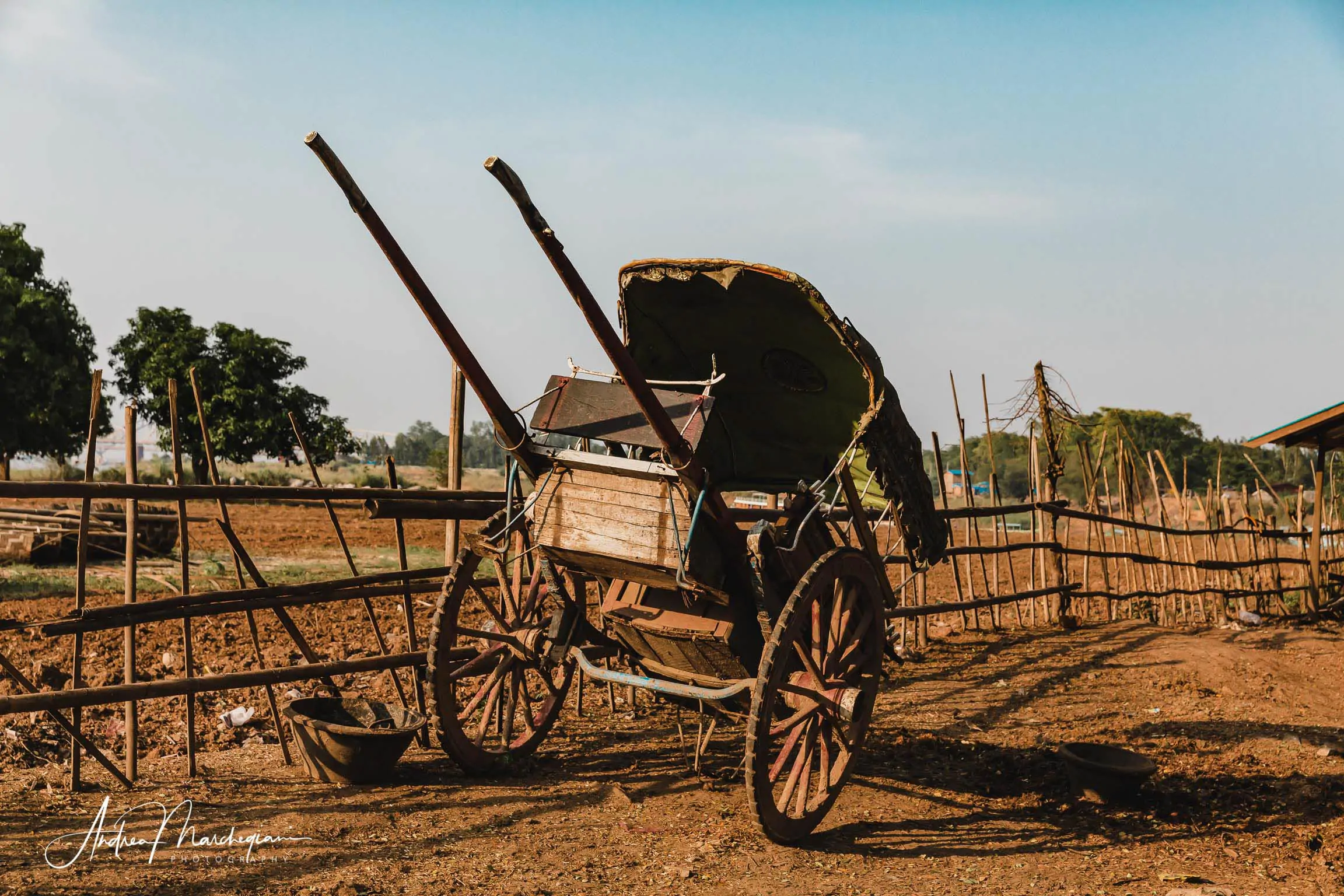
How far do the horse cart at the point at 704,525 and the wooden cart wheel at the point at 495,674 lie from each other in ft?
0.04

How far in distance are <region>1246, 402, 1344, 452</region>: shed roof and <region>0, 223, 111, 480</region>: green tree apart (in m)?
23.2

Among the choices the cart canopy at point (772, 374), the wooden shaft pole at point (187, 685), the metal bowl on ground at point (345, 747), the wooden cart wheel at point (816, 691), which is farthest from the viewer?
the metal bowl on ground at point (345, 747)

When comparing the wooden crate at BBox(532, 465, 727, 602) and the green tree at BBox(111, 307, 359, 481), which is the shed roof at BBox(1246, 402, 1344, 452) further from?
the green tree at BBox(111, 307, 359, 481)

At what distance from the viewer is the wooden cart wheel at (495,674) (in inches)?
191

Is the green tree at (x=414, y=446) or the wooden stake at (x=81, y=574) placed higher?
the green tree at (x=414, y=446)

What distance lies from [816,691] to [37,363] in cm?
2563

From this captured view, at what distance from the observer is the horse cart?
4.19 meters

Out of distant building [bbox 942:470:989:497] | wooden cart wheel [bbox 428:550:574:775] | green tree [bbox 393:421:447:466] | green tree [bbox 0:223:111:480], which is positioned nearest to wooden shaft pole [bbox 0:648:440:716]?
wooden cart wheel [bbox 428:550:574:775]

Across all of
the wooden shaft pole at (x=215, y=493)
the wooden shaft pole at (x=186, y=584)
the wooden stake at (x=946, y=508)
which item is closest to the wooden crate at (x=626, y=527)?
the wooden shaft pole at (x=215, y=493)

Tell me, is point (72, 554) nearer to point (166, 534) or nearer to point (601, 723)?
point (166, 534)

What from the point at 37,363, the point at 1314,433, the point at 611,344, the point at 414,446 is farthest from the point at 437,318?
the point at 414,446

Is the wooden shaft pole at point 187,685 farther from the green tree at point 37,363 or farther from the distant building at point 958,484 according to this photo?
the green tree at point 37,363

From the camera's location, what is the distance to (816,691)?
4.41 metres

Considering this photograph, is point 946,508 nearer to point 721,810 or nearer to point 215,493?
point 721,810
